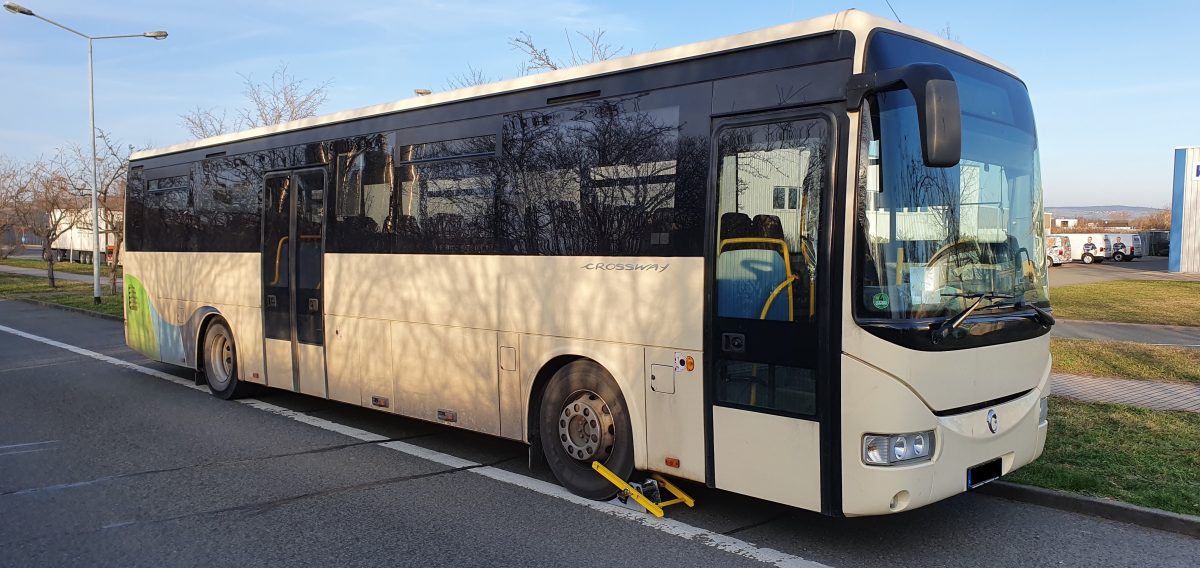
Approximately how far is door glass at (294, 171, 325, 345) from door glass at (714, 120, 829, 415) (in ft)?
16.3

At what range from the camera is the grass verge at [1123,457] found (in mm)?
6156

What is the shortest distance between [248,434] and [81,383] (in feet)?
15.4

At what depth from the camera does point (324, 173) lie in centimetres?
886


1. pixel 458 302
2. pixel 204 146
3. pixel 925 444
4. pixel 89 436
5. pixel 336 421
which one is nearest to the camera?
pixel 925 444

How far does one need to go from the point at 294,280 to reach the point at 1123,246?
189 feet

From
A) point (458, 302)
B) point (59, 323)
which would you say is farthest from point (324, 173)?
point (59, 323)

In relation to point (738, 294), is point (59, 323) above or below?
below

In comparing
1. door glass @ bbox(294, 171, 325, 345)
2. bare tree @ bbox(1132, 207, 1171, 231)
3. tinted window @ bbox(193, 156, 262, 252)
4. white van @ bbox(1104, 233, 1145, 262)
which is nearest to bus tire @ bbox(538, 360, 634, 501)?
door glass @ bbox(294, 171, 325, 345)

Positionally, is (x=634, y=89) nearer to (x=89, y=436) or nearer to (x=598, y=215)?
(x=598, y=215)

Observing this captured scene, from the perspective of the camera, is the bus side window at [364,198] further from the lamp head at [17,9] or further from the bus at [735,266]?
the lamp head at [17,9]

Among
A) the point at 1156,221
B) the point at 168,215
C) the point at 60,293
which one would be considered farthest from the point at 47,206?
the point at 1156,221

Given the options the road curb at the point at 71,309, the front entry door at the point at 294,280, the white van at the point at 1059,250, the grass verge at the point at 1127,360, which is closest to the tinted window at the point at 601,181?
the front entry door at the point at 294,280

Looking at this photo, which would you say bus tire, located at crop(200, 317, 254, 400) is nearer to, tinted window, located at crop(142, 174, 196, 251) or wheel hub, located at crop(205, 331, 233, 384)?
wheel hub, located at crop(205, 331, 233, 384)

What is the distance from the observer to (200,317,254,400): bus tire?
10.5 metres
